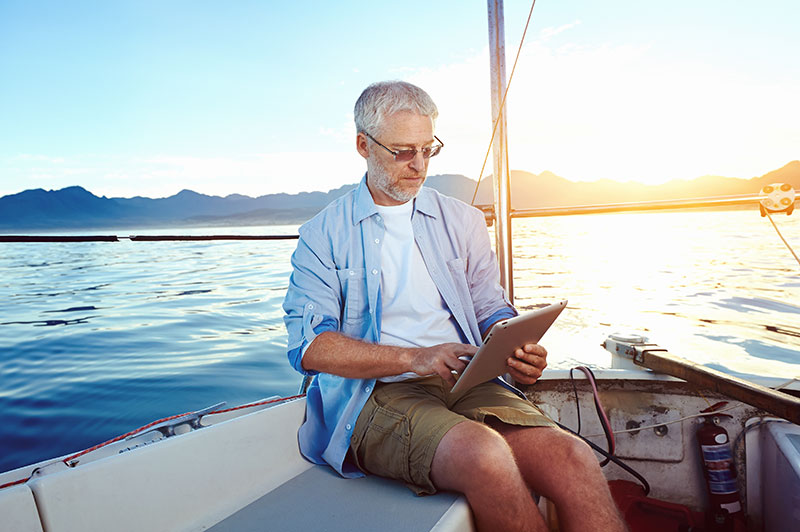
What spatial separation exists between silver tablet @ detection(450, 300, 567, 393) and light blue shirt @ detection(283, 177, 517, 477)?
0.25m

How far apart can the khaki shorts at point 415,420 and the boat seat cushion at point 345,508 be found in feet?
0.12

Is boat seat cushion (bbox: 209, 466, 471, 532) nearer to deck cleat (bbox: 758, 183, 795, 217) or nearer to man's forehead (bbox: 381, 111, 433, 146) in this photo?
man's forehead (bbox: 381, 111, 433, 146)

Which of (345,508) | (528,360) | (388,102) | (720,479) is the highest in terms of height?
(388,102)

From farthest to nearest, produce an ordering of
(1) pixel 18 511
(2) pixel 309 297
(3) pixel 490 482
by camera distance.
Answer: (2) pixel 309 297
(3) pixel 490 482
(1) pixel 18 511

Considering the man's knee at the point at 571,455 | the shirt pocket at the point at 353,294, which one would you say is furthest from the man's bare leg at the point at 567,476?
the shirt pocket at the point at 353,294

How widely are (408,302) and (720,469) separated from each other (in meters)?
1.04

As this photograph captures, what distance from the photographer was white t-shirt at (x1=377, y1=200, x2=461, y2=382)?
143 centimetres

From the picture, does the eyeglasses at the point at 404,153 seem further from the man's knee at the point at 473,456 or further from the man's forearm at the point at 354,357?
the man's knee at the point at 473,456

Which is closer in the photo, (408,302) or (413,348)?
(413,348)

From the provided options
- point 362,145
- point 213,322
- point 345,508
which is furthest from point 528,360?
point 213,322

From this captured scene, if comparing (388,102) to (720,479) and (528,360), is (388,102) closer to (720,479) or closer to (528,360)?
(528,360)

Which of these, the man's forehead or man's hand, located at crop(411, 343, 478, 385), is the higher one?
the man's forehead

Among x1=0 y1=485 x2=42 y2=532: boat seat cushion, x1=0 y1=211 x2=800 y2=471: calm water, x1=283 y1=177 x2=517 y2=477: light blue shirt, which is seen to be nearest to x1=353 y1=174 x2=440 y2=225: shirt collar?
x1=283 y1=177 x2=517 y2=477: light blue shirt

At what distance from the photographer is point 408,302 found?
4.74 feet
